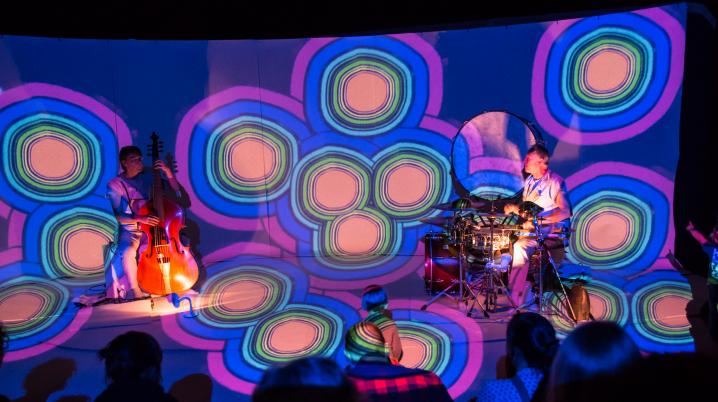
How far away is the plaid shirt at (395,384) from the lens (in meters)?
1.97

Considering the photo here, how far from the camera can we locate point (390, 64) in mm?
6074

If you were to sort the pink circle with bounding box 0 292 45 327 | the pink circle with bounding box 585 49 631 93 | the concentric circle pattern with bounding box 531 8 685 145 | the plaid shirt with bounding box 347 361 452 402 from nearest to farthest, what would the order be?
the plaid shirt with bounding box 347 361 452 402, the pink circle with bounding box 0 292 45 327, the concentric circle pattern with bounding box 531 8 685 145, the pink circle with bounding box 585 49 631 93

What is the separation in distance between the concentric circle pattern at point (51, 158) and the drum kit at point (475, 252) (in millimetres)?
3617

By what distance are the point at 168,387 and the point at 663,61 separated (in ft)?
17.2

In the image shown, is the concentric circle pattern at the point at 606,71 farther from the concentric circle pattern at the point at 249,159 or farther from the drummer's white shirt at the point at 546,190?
the concentric circle pattern at the point at 249,159

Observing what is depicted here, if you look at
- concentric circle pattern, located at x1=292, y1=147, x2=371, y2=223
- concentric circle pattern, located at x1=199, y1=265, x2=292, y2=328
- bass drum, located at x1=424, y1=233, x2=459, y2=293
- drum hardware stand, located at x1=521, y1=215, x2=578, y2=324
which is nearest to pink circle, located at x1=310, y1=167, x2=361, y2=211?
concentric circle pattern, located at x1=292, y1=147, x2=371, y2=223

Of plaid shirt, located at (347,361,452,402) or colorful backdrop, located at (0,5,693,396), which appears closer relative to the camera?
plaid shirt, located at (347,361,452,402)

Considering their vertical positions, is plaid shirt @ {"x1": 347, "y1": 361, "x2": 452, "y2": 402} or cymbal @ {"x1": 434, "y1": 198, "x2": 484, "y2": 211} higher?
cymbal @ {"x1": 434, "y1": 198, "x2": 484, "y2": 211}

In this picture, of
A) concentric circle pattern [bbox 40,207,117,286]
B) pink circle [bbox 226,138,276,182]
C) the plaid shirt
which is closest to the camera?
the plaid shirt

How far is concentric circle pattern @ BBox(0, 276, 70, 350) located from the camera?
420cm

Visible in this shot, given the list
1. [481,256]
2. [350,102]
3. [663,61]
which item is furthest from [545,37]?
[481,256]

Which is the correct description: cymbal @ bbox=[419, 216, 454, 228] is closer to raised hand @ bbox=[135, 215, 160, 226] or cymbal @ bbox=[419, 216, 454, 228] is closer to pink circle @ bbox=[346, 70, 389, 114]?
pink circle @ bbox=[346, 70, 389, 114]

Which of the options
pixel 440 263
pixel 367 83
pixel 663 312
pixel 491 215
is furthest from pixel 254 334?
pixel 367 83

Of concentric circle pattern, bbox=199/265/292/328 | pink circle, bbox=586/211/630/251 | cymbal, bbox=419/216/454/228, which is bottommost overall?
concentric circle pattern, bbox=199/265/292/328
